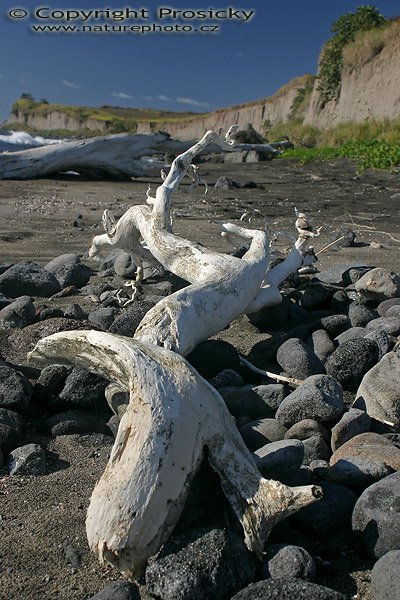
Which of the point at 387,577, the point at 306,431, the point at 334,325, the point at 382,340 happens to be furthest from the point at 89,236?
the point at 387,577

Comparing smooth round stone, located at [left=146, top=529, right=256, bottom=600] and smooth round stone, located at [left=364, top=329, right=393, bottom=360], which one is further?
smooth round stone, located at [left=364, top=329, right=393, bottom=360]

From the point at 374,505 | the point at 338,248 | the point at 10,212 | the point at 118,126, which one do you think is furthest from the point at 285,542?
the point at 118,126

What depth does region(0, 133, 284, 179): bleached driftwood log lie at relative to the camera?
13000mm

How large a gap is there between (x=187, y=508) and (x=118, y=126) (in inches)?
3149

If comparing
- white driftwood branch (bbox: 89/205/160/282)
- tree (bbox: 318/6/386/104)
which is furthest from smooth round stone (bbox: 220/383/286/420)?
tree (bbox: 318/6/386/104)

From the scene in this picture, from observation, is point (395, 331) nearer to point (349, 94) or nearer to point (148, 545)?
point (148, 545)

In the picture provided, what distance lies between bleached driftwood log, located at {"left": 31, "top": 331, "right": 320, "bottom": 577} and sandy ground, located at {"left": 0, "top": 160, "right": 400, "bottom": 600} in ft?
0.49

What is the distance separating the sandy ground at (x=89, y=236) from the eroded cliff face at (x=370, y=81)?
7.03 metres

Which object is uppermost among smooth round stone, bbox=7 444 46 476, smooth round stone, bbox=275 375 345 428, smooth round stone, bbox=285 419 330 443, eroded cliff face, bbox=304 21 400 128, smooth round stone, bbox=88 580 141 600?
eroded cliff face, bbox=304 21 400 128

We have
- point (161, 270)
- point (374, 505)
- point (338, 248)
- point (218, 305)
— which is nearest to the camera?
point (374, 505)

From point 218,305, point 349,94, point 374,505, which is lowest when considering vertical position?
point 374,505

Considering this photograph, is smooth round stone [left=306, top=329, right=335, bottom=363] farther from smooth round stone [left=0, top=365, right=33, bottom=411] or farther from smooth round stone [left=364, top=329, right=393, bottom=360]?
smooth round stone [left=0, top=365, right=33, bottom=411]

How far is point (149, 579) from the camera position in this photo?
187 centimetres

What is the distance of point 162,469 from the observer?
205cm
